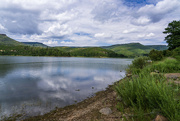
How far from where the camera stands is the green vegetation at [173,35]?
46.8 metres

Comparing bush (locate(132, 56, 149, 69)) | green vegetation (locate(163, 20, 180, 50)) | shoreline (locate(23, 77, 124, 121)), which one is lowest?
shoreline (locate(23, 77, 124, 121))

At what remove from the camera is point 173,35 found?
49188 millimetres

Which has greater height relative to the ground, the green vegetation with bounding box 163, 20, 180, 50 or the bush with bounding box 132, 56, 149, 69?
the green vegetation with bounding box 163, 20, 180, 50

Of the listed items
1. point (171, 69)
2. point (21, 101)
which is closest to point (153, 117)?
point (21, 101)

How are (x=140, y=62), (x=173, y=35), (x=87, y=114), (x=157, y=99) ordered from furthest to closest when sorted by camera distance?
(x=173, y=35) → (x=140, y=62) → (x=87, y=114) → (x=157, y=99)

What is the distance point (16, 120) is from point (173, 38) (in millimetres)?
61053

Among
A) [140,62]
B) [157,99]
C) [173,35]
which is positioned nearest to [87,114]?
[157,99]

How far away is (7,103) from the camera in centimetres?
1291

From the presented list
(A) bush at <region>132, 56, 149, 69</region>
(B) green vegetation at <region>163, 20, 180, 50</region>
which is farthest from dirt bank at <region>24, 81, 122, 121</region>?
(B) green vegetation at <region>163, 20, 180, 50</region>

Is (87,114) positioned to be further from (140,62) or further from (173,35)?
(173,35)

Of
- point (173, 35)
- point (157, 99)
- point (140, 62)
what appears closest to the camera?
point (157, 99)

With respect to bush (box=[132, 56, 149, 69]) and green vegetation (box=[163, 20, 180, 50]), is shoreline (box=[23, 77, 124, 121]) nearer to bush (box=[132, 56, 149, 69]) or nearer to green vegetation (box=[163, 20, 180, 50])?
bush (box=[132, 56, 149, 69])

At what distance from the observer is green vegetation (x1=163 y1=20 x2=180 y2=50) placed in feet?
154

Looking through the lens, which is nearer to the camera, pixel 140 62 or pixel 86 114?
pixel 86 114
